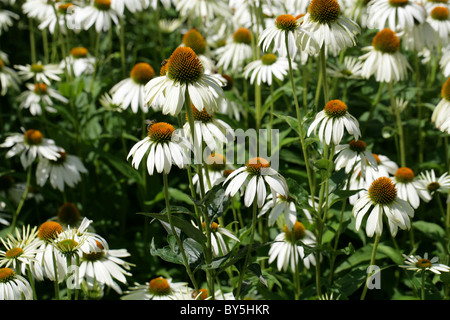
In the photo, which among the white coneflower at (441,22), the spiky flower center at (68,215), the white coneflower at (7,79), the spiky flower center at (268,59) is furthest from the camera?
the white coneflower at (7,79)

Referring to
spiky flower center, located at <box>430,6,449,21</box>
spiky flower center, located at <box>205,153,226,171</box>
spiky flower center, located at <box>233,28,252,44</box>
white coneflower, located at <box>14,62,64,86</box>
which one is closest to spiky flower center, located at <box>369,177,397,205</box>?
spiky flower center, located at <box>205,153,226,171</box>

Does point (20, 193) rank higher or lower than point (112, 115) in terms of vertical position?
lower

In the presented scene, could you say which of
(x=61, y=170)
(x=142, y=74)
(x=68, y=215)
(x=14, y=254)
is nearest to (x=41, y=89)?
(x=61, y=170)

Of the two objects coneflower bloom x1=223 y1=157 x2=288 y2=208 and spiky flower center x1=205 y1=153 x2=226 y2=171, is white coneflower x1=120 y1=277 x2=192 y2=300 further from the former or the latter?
coneflower bloom x1=223 y1=157 x2=288 y2=208

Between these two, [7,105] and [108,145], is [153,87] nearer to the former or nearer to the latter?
[108,145]

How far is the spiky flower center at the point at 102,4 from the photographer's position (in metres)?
3.29

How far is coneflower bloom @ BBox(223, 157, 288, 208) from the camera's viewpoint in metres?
1.79

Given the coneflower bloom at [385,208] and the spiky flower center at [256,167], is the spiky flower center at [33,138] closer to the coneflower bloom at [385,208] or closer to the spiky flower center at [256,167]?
the spiky flower center at [256,167]

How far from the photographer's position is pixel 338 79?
307cm

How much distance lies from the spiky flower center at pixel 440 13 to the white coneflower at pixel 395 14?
30 cm

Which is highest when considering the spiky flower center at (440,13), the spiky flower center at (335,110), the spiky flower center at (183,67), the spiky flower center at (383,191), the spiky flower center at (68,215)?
the spiky flower center at (440,13)

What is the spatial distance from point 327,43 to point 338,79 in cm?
105

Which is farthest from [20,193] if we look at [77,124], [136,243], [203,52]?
[203,52]

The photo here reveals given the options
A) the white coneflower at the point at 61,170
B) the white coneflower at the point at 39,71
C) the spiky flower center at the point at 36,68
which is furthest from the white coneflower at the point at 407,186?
the spiky flower center at the point at 36,68
